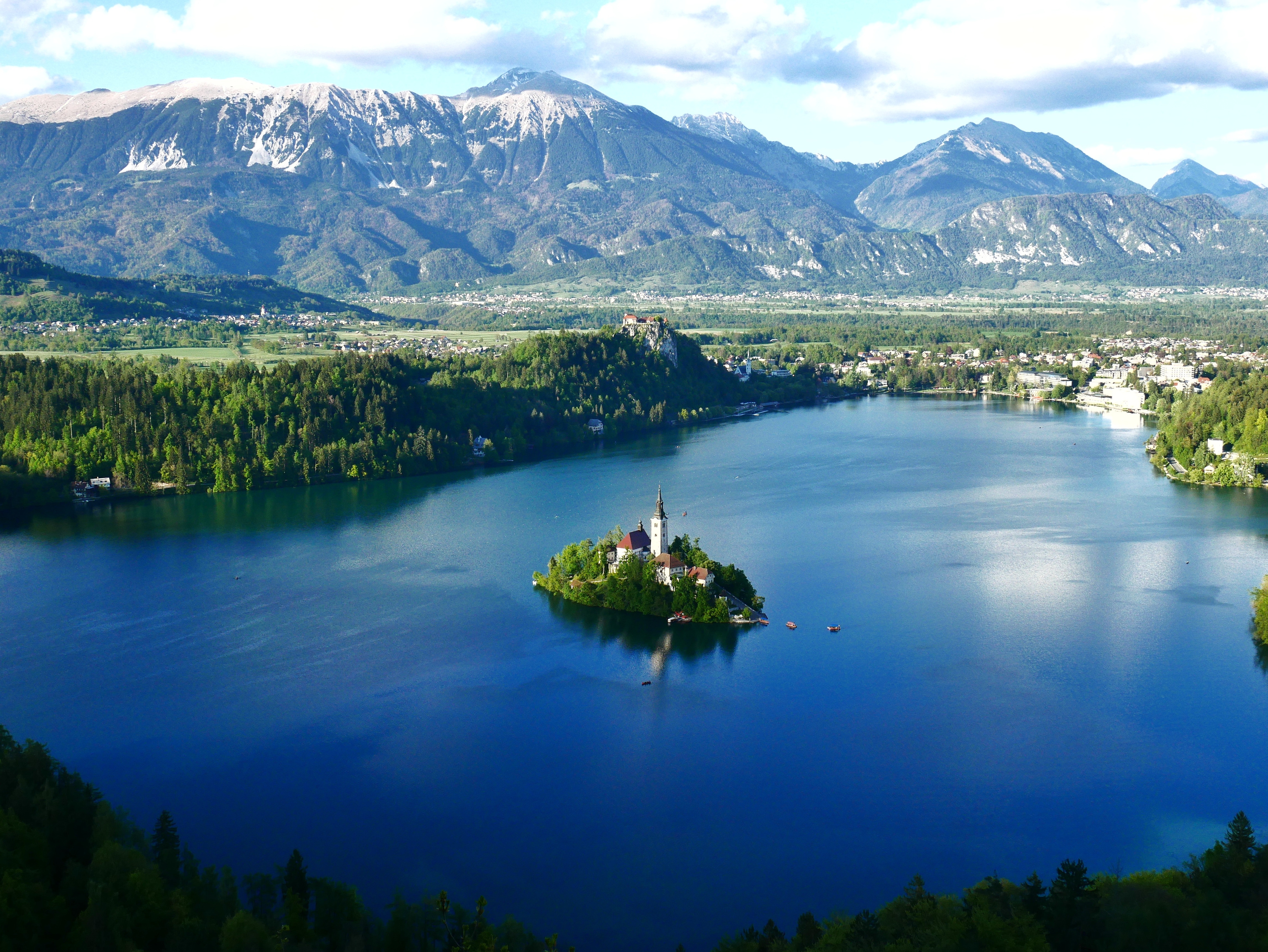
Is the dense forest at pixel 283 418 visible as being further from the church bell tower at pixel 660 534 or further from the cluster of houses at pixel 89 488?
the church bell tower at pixel 660 534

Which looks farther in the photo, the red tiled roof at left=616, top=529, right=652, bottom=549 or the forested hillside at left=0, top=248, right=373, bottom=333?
the forested hillside at left=0, top=248, right=373, bottom=333

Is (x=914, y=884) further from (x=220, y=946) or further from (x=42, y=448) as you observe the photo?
(x=42, y=448)

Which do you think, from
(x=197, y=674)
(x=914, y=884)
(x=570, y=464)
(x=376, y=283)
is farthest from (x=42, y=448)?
(x=376, y=283)

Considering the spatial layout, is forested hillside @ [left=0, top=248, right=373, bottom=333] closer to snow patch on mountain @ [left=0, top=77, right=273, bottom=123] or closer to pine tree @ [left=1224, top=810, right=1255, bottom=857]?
pine tree @ [left=1224, top=810, right=1255, bottom=857]

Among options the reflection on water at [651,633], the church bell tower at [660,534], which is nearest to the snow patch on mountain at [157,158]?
the church bell tower at [660,534]

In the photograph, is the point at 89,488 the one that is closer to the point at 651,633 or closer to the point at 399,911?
the point at 651,633

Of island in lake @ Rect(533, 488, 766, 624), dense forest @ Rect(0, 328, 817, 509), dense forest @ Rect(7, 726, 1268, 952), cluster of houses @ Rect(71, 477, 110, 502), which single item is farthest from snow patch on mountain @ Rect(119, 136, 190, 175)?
dense forest @ Rect(7, 726, 1268, 952)
